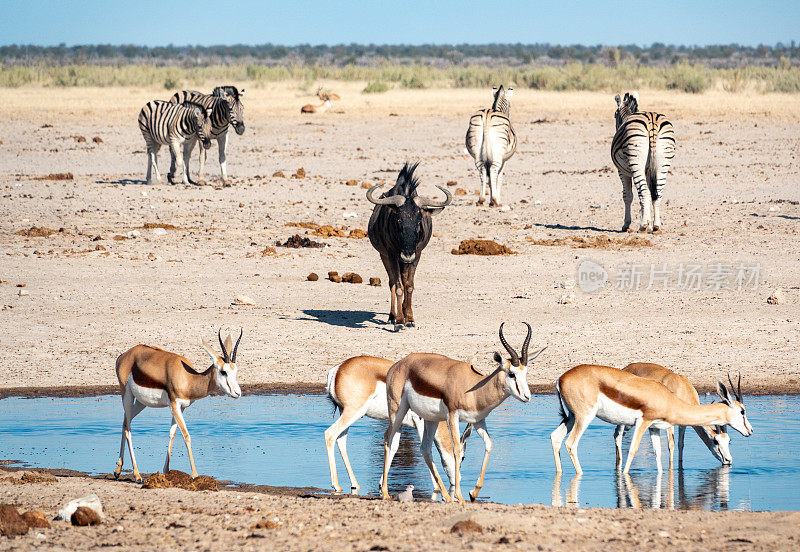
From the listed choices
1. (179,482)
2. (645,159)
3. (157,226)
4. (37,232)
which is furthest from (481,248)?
(179,482)

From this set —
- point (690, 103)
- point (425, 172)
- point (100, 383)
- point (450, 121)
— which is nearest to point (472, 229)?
point (425, 172)

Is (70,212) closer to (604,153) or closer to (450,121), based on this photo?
(604,153)

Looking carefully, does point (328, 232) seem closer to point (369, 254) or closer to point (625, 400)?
point (369, 254)

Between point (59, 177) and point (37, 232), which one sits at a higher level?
point (59, 177)

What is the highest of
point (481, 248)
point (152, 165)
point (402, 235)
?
point (152, 165)

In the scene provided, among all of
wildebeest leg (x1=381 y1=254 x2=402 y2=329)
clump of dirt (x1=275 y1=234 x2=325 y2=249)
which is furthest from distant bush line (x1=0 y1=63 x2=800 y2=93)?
wildebeest leg (x1=381 y1=254 x2=402 y2=329)

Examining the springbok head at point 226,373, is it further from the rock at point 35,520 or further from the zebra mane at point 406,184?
the zebra mane at point 406,184

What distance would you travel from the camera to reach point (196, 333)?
46.2ft

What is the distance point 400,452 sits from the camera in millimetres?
10203

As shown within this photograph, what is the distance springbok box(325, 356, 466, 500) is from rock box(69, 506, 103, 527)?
6.26ft

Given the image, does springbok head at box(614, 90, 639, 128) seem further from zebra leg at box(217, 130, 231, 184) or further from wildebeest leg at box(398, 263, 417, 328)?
wildebeest leg at box(398, 263, 417, 328)

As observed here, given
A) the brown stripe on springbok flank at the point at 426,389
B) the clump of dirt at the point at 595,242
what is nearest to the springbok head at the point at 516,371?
the brown stripe on springbok flank at the point at 426,389

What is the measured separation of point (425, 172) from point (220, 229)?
7.34m

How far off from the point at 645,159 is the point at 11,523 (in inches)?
627
